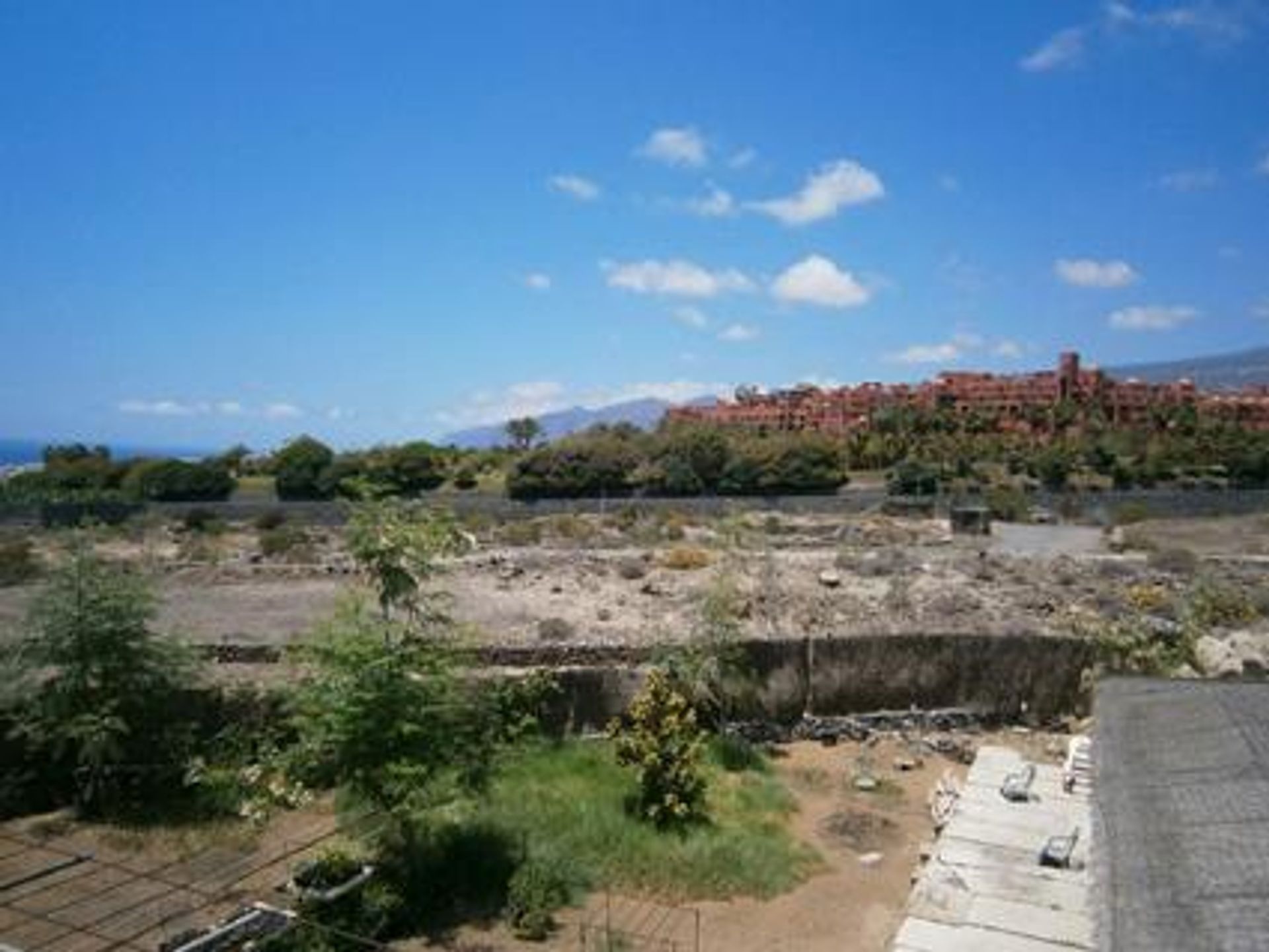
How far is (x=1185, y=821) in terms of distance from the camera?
7.51 metres

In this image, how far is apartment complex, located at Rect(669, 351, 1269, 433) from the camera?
120062mm

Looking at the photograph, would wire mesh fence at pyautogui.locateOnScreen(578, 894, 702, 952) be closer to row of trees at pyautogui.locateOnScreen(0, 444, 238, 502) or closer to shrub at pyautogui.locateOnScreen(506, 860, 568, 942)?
shrub at pyautogui.locateOnScreen(506, 860, 568, 942)

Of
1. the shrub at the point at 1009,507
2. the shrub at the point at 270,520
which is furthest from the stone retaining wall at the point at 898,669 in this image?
the shrub at the point at 1009,507

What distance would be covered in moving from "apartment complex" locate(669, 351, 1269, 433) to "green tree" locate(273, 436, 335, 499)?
2321 inches

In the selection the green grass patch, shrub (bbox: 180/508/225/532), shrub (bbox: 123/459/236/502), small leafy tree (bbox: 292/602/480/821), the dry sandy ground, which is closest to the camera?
the dry sandy ground

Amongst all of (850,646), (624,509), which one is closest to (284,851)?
(850,646)

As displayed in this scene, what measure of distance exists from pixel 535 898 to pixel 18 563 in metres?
24.5

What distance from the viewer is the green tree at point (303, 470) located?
223ft

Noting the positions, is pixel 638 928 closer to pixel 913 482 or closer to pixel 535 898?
pixel 535 898

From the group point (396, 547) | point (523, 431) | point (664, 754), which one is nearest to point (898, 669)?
point (664, 754)

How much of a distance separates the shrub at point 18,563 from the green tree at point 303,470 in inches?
1246

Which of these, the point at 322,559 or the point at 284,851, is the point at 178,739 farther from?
the point at 322,559

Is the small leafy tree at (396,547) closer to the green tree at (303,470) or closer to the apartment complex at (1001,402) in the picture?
the green tree at (303,470)

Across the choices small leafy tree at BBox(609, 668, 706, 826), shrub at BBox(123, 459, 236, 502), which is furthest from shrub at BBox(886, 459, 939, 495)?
small leafy tree at BBox(609, 668, 706, 826)
